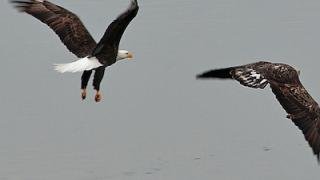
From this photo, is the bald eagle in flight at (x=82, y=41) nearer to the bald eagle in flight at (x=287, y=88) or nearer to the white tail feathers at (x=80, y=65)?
the white tail feathers at (x=80, y=65)

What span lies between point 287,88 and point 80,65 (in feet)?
5.50

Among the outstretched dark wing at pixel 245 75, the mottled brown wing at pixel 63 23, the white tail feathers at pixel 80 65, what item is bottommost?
the mottled brown wing at pixel 63 23

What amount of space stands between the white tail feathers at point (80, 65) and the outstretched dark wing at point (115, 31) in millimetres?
94

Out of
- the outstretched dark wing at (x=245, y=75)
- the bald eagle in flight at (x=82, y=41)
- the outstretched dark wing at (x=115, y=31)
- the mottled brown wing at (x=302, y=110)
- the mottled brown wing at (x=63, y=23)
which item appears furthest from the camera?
the mottled brown wing at (x=63, y=23)

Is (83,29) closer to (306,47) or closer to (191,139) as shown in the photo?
(191,139)

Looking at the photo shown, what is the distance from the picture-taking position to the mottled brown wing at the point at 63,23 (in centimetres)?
1075

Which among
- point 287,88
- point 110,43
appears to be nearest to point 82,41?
point 110,43

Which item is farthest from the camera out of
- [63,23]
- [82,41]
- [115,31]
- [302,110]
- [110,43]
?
[63,23]

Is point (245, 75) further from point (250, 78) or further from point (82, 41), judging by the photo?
point (82, 41)

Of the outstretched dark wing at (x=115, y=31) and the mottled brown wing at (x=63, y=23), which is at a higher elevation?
the outstretched dark wing at (x=115, y=31)

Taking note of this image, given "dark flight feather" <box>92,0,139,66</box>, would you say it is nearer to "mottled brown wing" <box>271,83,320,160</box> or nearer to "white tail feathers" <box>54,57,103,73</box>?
"white tail feathers" <box>54,57,103,73</box>

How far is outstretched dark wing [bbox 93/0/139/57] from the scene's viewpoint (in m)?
9.35

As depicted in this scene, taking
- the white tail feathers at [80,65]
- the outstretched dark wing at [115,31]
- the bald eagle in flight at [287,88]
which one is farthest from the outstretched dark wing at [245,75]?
the white tail feathers at [80,65]

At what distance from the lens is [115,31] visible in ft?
32.3
